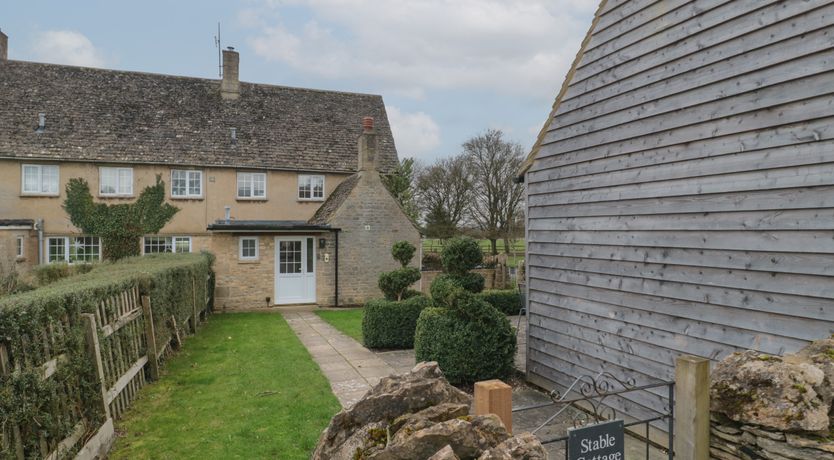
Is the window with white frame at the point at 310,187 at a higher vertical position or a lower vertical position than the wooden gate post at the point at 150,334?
higher

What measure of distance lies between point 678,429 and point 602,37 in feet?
16.8

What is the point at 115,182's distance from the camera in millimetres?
19266

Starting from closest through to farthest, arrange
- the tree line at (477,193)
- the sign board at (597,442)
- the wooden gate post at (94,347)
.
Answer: the sign board at (597,442), the wooden gate post at (94,347), the tree line at (477,193)

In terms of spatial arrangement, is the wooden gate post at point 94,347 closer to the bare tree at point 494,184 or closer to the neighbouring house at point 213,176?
the neighbouring house at point 213,176

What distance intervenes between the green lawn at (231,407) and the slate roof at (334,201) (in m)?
8.32

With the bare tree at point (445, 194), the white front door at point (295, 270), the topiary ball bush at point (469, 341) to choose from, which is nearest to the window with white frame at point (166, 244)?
the white front door at point (295, 270)

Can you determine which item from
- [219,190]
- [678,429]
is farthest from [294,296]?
[678,429]

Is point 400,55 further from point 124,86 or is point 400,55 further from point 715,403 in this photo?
point 715,403

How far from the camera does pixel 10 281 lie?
33.4 feet

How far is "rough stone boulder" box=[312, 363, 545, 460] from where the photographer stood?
2430 mm

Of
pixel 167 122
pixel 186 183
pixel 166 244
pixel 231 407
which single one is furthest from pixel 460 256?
pixel 167 122

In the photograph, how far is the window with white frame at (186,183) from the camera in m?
19.9

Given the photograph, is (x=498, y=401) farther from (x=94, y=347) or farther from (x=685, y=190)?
(x=94, y=347)

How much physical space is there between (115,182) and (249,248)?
645 cm
